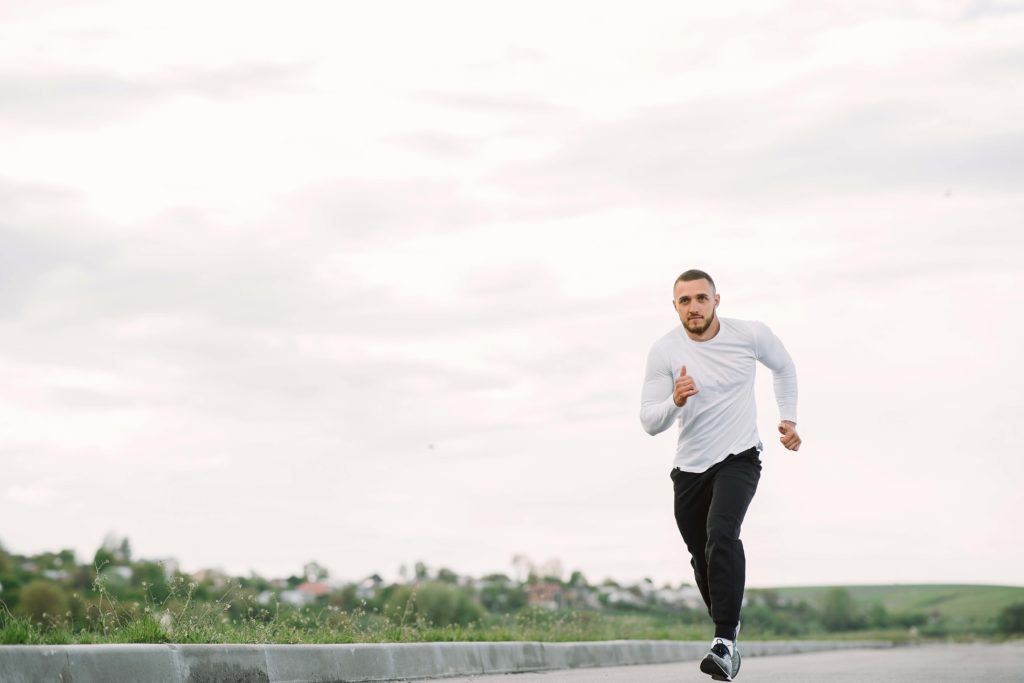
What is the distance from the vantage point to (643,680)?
10250 mm

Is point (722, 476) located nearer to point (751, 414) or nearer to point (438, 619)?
point (751, 414)

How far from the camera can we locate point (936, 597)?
13688 centimetres

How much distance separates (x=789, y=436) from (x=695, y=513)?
762 mm

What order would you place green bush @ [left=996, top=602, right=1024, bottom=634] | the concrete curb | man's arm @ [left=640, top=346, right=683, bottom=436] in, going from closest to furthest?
the concrete curb
man's arm @ [left=640, top=346, right=683, bottom=436]
green bush @ [left=996, top=602, right=1024, bottom=634]

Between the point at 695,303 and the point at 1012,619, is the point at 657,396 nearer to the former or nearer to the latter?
the point at 695,303

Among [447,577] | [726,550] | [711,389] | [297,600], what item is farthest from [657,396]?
[447,577]

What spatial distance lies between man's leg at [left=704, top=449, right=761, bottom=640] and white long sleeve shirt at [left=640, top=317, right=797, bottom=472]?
214mm

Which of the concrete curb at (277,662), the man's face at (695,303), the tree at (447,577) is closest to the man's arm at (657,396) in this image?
the man's face at (695,303)

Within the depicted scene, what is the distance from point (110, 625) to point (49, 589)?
64933 millimetres

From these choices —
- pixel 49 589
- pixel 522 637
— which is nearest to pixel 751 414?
pixel 522 637

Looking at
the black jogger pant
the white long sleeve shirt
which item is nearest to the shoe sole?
the black jogger pant

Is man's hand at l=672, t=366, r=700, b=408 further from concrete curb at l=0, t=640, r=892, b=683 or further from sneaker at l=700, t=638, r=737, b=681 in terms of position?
concrete curb at l=0, t=640, r=892, b=683

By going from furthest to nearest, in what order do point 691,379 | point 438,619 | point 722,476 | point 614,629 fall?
point 614,629, point 438,619, point 722,476, point 691,379

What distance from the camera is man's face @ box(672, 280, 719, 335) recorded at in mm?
8633
